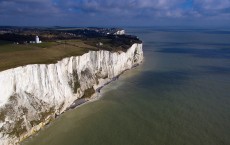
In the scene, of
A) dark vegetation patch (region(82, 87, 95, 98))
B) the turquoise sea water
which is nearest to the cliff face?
dark vegetation patch (region(82, 87, 95, 98))

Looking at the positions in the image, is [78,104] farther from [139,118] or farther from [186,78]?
[186,78]

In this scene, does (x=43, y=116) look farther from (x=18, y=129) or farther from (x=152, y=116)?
(x=152, y=116)

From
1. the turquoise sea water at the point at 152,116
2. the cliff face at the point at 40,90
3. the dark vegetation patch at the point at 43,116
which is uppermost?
the cliff face at the point at 40,90

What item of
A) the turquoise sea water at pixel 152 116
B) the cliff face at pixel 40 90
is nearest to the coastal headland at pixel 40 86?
the cliff face at pixel 40 90

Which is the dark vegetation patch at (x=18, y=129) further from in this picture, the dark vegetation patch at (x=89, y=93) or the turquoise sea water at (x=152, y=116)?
the dark vegetation patch at (x=89, y=93)

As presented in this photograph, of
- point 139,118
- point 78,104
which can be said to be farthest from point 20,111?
point 139,118

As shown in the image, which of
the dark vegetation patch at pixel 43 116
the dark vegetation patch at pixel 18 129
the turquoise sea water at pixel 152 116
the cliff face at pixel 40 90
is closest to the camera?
the dark vegetation patch at pixel 18 129

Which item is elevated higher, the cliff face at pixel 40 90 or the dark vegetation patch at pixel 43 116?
the cliff face at pixel 40 90

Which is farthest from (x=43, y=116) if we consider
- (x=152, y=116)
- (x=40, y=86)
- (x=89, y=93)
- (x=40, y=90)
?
(x=152, y=116)
